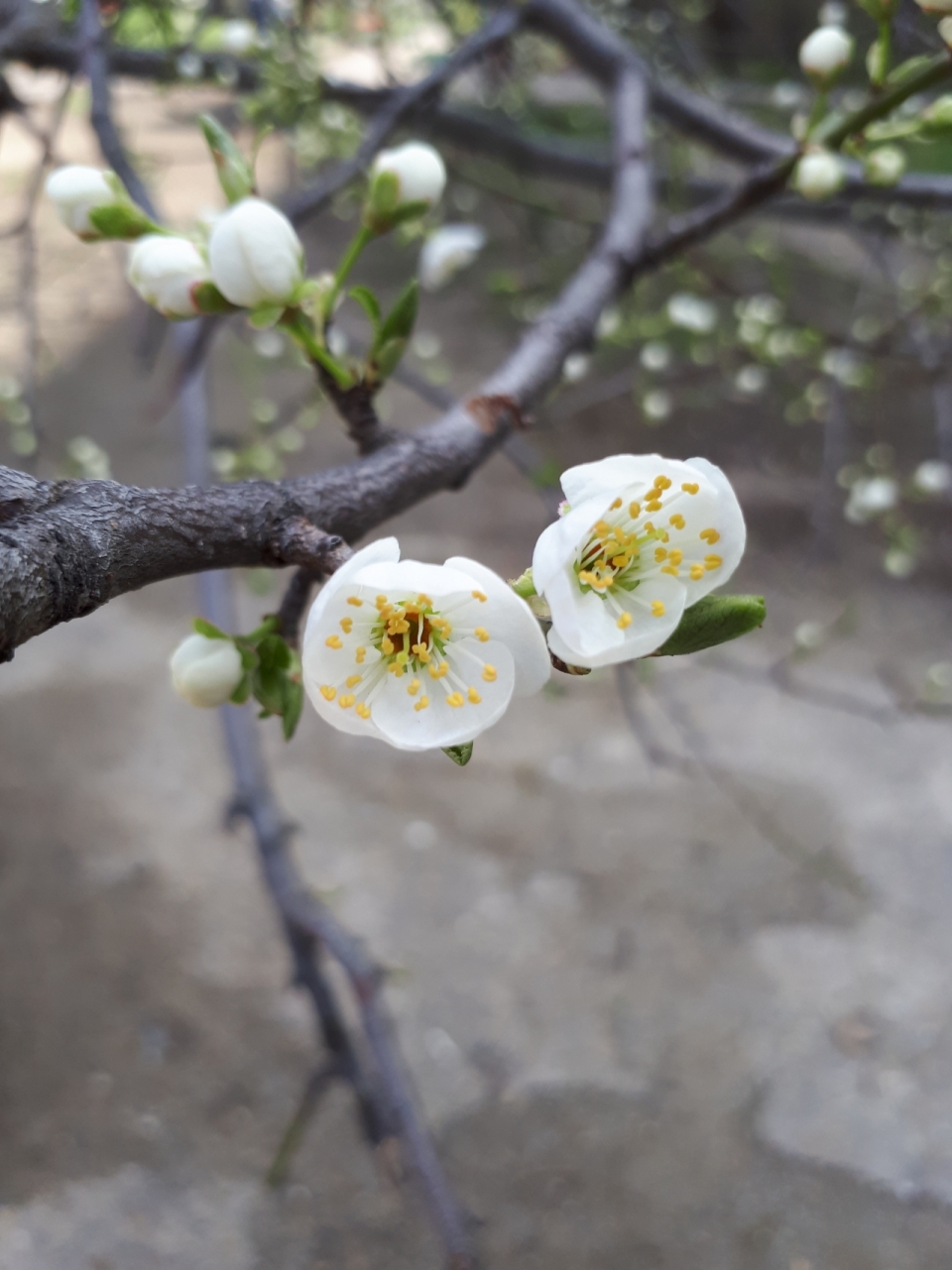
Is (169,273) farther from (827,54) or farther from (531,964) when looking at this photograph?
(531,964)

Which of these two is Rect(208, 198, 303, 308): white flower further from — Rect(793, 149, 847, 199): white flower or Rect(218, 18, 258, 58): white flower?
Rect(218, 18, 258, 58): white flower

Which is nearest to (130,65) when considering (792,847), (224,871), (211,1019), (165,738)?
(165,738)

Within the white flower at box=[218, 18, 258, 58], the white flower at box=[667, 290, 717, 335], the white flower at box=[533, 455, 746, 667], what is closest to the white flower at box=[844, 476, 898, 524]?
the white flower at box=[667, 290, 717, 335]

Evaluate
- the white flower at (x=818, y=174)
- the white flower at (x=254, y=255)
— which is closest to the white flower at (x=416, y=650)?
the white flower at (x=254, y=255)

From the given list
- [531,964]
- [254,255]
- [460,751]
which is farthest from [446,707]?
[531,964]

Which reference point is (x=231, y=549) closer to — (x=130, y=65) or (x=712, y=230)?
(x=712, y=230)

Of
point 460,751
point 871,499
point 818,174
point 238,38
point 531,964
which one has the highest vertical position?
point 238,38

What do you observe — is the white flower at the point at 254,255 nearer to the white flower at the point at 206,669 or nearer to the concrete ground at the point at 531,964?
the white flower at the point at 206,669
